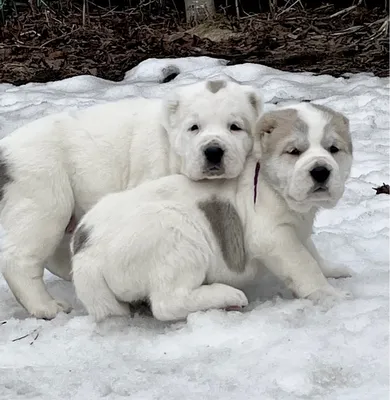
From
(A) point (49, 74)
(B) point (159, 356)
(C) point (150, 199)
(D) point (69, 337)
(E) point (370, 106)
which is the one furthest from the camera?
(A) point (49, 74)

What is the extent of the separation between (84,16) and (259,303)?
30.3ft

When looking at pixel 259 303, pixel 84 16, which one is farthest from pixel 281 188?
pixel 84 16

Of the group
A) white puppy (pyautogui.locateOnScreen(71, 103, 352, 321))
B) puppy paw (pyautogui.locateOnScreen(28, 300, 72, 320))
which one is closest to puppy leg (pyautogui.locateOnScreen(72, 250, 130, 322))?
white puppy (pyautogui.locateOnScreen(71, 103, 352, 321))

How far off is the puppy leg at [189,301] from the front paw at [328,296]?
0.37 m

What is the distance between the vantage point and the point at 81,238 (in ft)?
15.0

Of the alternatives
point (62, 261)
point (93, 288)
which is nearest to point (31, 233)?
point (62, 261)

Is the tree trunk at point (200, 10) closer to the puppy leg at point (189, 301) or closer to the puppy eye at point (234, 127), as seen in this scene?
the puppy eye at point (234, 127)

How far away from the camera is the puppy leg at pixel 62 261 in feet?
17.3

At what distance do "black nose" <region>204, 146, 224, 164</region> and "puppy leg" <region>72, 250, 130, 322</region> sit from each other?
797 mm

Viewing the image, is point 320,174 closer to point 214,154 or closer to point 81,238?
point 214,154

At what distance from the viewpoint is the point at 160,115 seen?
16.9ft

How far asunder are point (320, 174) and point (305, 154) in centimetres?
15

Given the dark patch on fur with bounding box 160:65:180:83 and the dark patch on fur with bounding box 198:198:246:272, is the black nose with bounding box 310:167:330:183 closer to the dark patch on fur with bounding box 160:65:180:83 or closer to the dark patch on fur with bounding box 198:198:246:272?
the dark patch on fur with bounding box 198:198:246:272

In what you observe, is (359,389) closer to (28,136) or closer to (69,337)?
(69,337)
